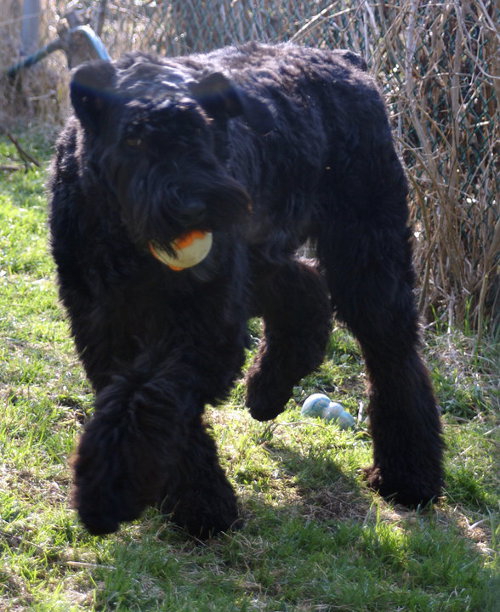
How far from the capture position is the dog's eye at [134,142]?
2996mm

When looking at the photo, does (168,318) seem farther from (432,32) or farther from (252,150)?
(432,32)

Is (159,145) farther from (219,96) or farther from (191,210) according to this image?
(219,96)

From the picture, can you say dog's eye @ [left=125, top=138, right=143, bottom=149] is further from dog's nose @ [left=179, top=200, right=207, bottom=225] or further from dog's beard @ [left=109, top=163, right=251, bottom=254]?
dog's nose @ [left=179, top=200, right=207, bottom=225]

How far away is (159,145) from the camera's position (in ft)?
9.80

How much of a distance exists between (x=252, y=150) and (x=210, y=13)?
4.20 meters

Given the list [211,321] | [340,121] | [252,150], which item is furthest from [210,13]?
[211,321]

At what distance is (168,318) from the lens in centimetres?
322

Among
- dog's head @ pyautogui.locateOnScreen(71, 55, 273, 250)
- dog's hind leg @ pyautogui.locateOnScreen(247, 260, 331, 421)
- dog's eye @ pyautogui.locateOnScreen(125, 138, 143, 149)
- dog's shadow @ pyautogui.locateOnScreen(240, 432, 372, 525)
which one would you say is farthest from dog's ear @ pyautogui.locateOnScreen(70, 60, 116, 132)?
dog's shadow @ pyautogui.locateOnScreen(240, 432, 372, 525)

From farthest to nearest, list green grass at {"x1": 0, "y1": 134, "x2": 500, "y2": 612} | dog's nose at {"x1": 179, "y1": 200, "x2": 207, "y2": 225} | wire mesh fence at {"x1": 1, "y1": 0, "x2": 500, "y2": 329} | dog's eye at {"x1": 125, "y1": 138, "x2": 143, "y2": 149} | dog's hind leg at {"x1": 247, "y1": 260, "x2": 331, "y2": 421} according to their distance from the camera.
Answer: wire mesh fence at {"x1": 1, "y1": 0, "x2": 500, "y2": 329}, dog's hind leg at {"x1": 247, "y1": 260, "x2": 331, "y2": 421}, green grass at {"x1": 0, "y1": 134, "x2": 500, "y2": 612}, dog's eye at {"x1": 125, "y1": 138, "x2": 143, "y2": 149}, dog's nose at {"x1": 179, "y1": 200, "x2": 207, "y2": 225}

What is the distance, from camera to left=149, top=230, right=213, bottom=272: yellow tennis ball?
3002mm

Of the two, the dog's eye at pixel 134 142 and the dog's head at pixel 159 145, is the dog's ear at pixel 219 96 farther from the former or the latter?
the dog's eye at pixel 134 142

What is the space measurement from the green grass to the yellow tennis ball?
1073mm

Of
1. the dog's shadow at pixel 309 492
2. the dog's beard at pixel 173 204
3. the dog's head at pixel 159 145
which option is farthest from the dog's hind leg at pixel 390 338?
the dog's beard at pixel 173 204

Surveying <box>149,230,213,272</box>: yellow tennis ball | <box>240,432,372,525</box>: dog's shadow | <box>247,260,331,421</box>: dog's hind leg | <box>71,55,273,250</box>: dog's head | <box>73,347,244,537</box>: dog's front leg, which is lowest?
<box>240,432,372,525</box>: dog's shadow
